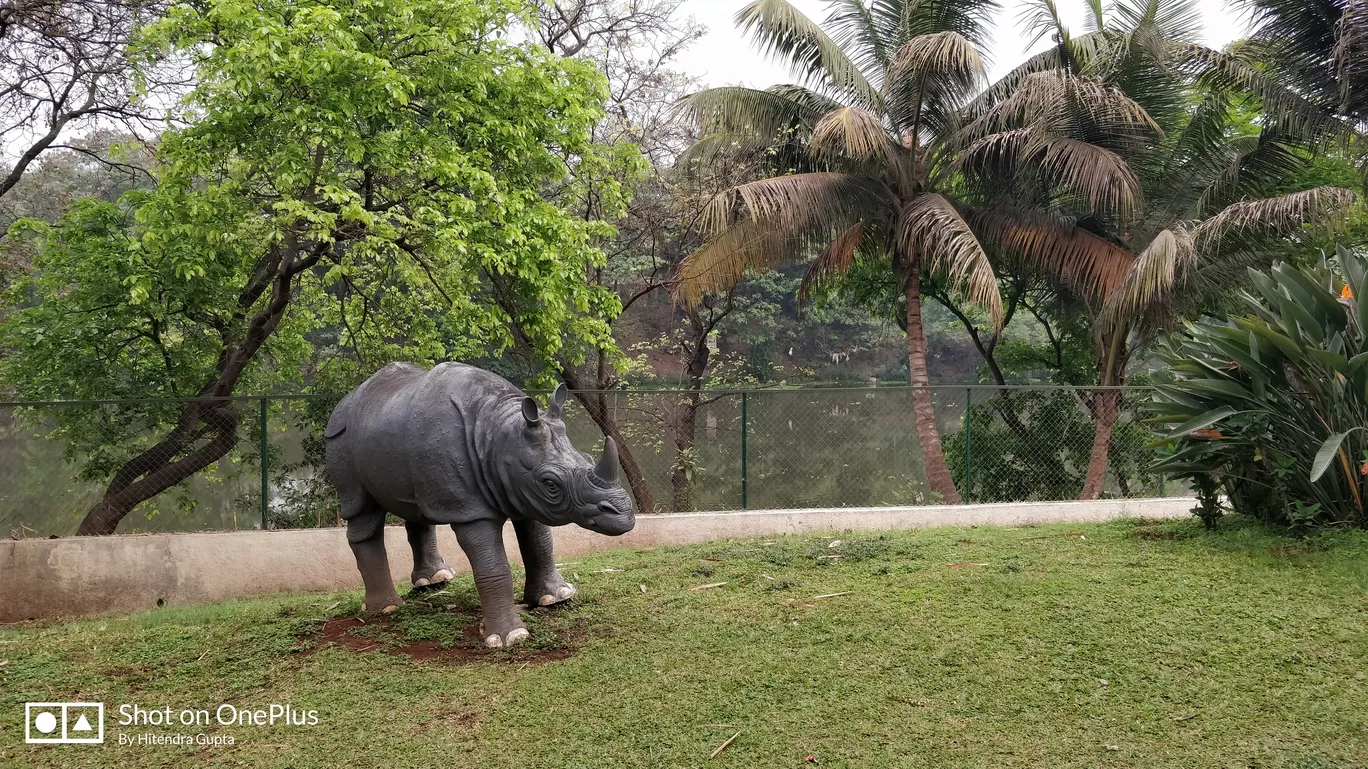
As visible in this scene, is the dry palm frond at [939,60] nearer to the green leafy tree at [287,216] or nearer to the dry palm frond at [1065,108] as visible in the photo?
the dry palm frond at [1065,108]

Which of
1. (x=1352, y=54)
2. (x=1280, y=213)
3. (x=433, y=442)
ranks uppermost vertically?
(x=1352, y=54)

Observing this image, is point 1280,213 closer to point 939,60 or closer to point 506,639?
point 939,60

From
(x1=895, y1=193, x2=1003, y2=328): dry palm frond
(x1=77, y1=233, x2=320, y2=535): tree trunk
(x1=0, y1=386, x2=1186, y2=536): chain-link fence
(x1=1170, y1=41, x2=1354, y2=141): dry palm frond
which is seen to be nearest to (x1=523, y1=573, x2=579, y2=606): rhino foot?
(x1=0, y1=386, x2=1186, y2=536): chain-link fence

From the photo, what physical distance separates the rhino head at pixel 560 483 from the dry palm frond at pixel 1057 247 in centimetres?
979

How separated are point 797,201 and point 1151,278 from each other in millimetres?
4527

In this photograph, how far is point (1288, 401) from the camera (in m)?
7.24

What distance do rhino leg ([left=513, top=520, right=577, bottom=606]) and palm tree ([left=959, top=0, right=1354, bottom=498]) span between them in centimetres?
861

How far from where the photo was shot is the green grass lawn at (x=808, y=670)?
166 inches

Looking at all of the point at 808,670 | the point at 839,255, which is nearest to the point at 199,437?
the point at 808,670

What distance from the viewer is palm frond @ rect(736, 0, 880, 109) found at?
13484 mm

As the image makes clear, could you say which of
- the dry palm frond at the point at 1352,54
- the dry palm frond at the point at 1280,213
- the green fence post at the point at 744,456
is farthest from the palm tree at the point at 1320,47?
the green fence post at the point at 744,456

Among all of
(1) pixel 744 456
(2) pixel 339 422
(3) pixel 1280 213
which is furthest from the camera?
(3) pixel 1280 213

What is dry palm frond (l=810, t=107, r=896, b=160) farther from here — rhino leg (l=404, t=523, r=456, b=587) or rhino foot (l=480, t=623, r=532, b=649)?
rhino foot (l=480, t=623, r=532, b=649)

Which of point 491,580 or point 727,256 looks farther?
point 727,256
